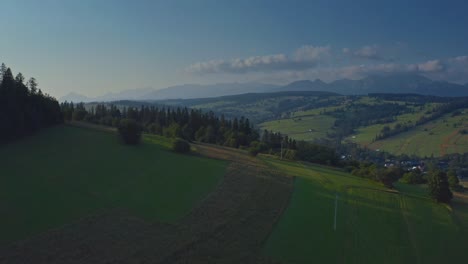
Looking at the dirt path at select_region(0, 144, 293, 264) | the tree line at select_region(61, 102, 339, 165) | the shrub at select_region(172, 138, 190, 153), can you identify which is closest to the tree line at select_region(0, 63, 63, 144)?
the tree line at select_region(61, 102, 339, 165)

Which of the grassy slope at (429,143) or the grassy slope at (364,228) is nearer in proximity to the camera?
the grassy slope at (364,228)

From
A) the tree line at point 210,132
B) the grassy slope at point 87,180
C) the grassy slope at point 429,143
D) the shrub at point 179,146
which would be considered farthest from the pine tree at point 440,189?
the grassy slope at point 429,143

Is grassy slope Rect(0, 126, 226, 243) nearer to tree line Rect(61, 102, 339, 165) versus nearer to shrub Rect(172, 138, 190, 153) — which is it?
shrub Rect(172, 138, 190, 153)

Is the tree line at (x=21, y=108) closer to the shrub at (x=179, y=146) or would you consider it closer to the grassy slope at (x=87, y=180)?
the grassy slope at (x=87, y=180)

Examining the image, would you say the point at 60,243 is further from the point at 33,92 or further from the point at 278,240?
the point at 33,92

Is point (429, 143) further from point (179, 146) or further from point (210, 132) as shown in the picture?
point (179, 146)

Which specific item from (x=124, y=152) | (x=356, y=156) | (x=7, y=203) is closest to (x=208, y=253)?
(x=7, y=203)
